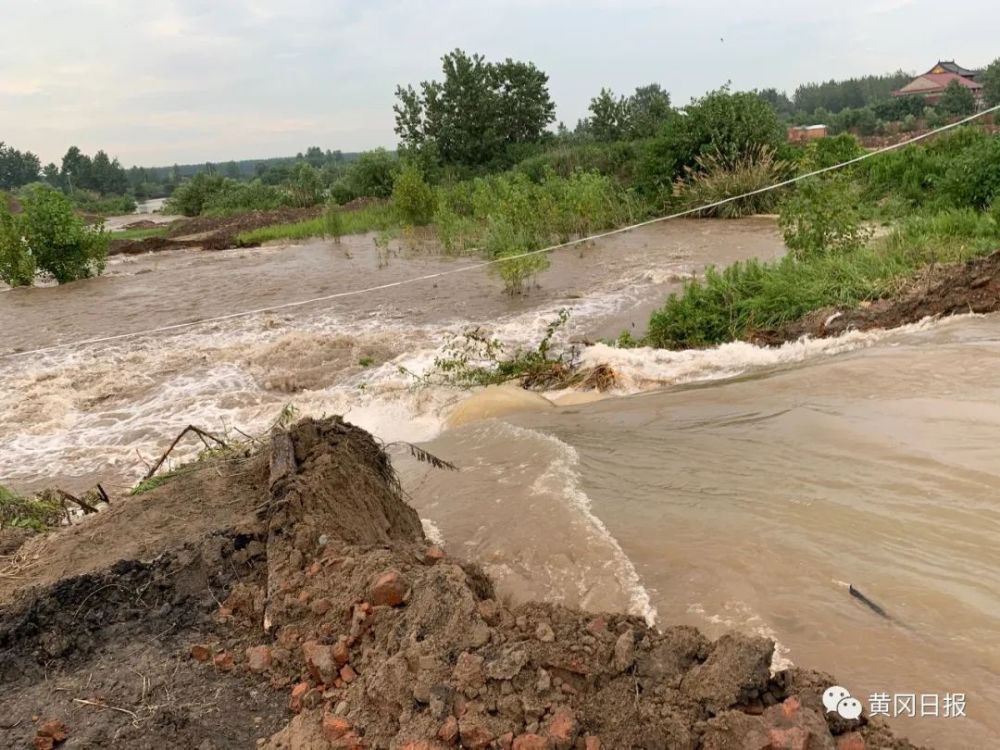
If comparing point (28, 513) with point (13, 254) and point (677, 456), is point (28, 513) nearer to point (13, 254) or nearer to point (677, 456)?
point (677, 456)

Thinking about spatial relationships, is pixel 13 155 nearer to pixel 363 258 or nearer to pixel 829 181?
pixel 363 258

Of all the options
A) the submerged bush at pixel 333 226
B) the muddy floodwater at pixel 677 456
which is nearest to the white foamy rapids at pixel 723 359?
the muddy floodwater at pixel 677 456

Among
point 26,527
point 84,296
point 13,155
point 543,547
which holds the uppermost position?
point 13,155

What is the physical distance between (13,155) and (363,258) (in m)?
92.9

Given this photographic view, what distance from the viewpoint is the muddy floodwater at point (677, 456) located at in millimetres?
2854

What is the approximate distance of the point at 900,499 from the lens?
11.9 feet

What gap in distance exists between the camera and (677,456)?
4609 mm

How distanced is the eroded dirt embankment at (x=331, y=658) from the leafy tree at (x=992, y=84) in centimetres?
5107

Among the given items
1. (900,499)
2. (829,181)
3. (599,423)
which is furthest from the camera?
(829,181)

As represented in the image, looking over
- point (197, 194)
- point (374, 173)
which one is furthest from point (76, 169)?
point (374, 173)

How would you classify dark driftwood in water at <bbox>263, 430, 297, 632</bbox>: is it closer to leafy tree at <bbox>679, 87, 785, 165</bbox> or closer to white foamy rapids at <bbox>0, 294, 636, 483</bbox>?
white foamy rapids at <bbox>0, 294, 636, 483</bbox>

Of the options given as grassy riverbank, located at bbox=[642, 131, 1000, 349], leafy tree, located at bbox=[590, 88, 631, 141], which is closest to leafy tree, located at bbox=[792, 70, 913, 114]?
leafy tree, located at bbox=[590, 88, 631, 141]

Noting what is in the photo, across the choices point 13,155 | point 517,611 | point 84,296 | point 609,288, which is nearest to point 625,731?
point 517,611

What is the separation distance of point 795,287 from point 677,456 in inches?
153
